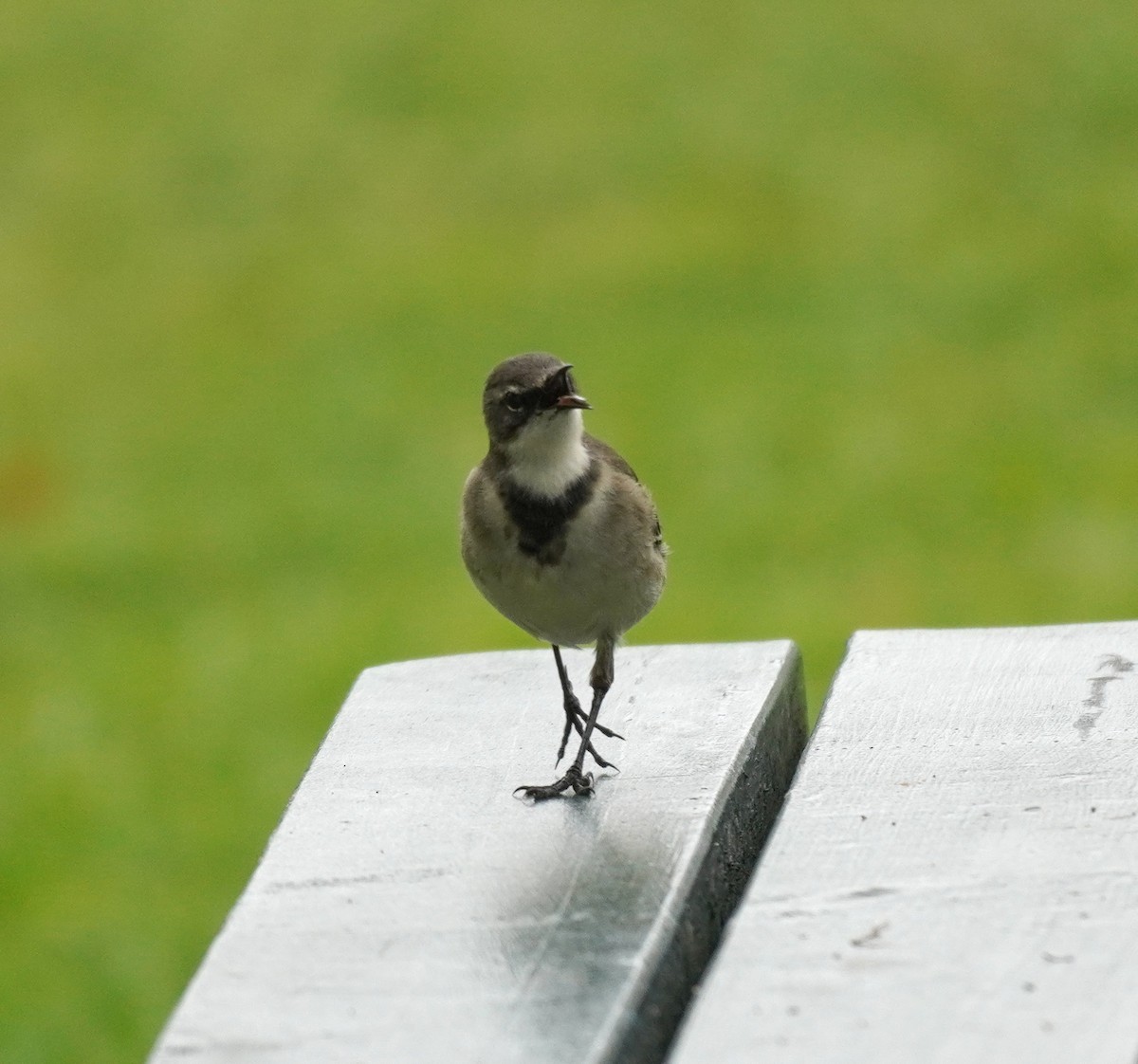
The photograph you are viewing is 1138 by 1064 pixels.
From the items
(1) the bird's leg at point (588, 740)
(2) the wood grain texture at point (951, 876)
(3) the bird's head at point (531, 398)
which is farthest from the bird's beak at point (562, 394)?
(2) the wood grain texture at point (951, 876)

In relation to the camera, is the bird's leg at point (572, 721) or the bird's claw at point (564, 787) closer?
the bird's claw at point (564, 787)

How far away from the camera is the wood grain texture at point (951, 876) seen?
101 inches

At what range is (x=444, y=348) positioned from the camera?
1305 centimetres

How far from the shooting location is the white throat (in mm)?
4434

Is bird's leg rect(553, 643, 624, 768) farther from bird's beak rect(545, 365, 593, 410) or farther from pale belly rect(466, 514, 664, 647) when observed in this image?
bird's beak rect(545, 365, 593, 410)

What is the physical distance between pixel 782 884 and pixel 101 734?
242 inches

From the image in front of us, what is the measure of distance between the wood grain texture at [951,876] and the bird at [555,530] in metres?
0.56

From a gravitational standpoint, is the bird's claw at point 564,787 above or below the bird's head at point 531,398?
below

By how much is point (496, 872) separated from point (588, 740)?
Result: 74 cm

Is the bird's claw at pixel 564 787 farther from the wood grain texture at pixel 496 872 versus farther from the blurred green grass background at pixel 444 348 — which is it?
the blurred green grass background at pixel 444 348

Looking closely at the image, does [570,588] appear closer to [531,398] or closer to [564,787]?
[531,398]

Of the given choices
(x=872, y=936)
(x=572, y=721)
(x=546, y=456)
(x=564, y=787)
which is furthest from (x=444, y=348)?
(x=872, y=936)

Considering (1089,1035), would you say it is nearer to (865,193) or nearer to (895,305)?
(895,305)

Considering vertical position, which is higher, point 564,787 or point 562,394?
point 562,394
